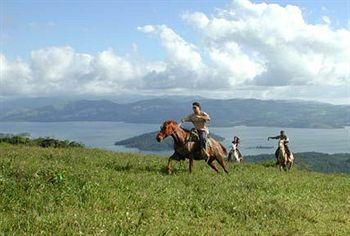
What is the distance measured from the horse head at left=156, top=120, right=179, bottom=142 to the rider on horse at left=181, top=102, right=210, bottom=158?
732 millimetres

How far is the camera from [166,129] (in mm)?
22672

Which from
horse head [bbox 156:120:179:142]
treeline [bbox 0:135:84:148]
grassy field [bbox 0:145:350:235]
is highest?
horse head [bbox 156:120:179:142]

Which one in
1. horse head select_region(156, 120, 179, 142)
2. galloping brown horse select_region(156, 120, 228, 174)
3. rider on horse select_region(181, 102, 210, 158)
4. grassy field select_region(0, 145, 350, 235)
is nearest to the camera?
grassy field select_region(0, 145, 350, 235)

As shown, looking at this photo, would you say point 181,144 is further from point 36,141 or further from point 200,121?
point 36,141

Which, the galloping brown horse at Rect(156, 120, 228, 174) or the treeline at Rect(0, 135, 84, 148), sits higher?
the galloping brown horse at Rect(156, 120, 228, 174)

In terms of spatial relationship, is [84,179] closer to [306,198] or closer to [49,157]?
[306,198]

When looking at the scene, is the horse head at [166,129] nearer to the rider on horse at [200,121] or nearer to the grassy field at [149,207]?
the rider on horse at [200,121]

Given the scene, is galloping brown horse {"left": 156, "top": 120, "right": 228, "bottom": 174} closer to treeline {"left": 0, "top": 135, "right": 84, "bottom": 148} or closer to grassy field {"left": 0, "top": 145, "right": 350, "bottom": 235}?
grassy field {"left": 0, "top": 145, "right": 350, "bottom": 235}

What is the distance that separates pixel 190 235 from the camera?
440 inches

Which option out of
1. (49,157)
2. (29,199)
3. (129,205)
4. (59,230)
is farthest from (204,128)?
(59,230)

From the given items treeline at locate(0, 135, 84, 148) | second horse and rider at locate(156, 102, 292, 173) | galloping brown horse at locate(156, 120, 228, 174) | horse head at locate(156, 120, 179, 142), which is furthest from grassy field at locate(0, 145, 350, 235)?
treeline at locate(0, 135, 84, 148)

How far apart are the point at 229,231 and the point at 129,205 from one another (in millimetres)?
2939

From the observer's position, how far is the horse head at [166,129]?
73.0 ft

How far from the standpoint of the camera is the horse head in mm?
22250
